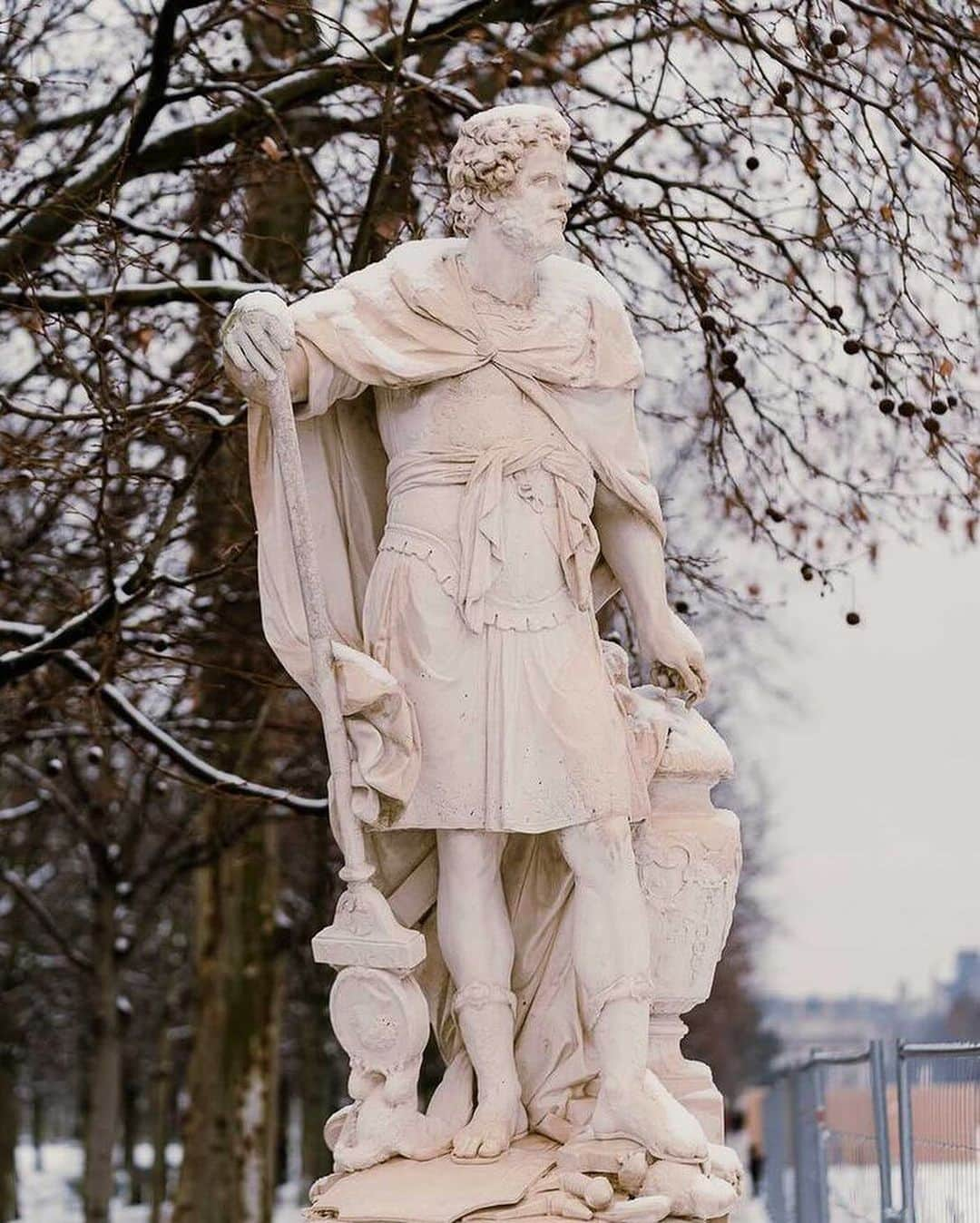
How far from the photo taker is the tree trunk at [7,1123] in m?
21.5

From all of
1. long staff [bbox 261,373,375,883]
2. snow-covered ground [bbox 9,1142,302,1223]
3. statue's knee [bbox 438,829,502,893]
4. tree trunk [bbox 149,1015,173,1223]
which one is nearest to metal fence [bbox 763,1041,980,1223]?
statue's knee [bbox 438,829,502,893]

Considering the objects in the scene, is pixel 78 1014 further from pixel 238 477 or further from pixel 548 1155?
pixel 548 1155

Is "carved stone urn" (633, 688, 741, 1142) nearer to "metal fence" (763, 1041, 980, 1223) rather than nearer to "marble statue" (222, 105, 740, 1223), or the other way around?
"marble statue" (222, 105, 740, 1223)

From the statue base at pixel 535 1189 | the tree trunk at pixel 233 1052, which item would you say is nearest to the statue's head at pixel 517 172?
the statue base at pixel 535 1189

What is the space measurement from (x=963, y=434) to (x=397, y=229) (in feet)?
8.94

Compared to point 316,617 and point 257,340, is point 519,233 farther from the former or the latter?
point 316,617

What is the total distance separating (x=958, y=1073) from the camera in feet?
25.2

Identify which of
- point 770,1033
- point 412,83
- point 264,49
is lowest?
point 770,1033

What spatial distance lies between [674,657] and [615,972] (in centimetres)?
94

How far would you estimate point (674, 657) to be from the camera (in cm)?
622

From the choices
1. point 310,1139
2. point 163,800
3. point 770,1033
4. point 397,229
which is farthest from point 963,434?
point 770,1033

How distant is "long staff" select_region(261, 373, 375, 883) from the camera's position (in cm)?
566

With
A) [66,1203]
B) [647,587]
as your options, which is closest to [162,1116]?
[66,1203]

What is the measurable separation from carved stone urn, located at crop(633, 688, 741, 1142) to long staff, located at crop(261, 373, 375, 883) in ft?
2.87
